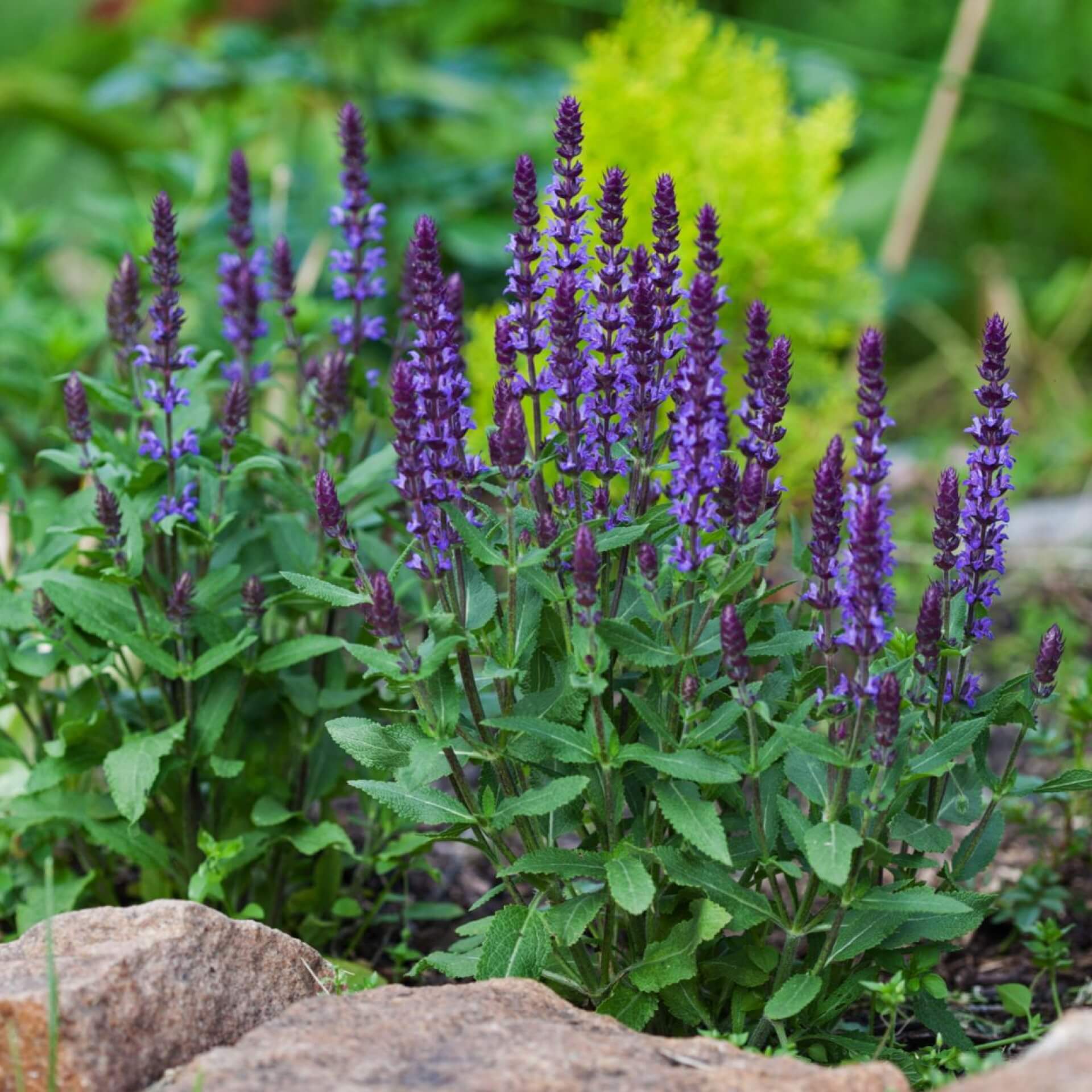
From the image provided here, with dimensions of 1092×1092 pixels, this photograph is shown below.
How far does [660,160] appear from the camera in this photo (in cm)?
495

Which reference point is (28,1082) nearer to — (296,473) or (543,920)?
(543,920)

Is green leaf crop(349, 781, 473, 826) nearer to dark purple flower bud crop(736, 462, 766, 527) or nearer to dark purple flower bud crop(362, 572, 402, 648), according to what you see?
dark purple flower bud crop(362, 572, 402, 648)

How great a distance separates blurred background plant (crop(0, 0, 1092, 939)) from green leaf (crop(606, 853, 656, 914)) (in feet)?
4.54

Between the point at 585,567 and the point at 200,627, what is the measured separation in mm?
1019

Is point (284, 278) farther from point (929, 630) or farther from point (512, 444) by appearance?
point (929, 630)

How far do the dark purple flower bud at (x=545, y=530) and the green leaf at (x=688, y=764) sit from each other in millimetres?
320

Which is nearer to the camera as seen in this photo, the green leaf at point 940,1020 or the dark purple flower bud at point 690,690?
the dark purple flower bud at point 690,690

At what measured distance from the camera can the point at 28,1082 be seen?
1851 millimetres

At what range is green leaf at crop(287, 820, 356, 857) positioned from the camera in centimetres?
264

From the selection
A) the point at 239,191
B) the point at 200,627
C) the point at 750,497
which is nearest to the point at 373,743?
the point at 200,627

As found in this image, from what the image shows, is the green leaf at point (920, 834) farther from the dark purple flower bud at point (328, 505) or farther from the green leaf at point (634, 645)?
the dark purple flower bud at point (328, 505)

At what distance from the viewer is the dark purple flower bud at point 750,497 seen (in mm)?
1978

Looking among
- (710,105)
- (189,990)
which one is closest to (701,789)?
(189,990)

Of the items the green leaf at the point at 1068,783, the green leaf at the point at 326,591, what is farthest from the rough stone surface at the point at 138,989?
the green leaf at the point at 1068,783
